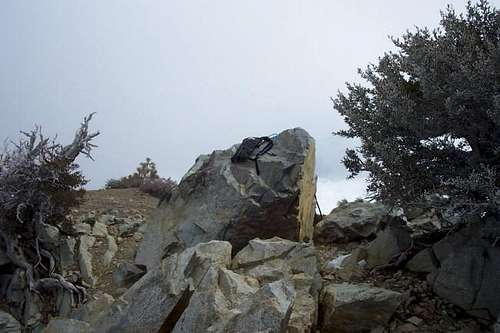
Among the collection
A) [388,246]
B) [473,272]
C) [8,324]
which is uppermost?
[388,246]

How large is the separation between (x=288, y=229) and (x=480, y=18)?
5.71 m

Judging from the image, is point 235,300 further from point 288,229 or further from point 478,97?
point 478,97

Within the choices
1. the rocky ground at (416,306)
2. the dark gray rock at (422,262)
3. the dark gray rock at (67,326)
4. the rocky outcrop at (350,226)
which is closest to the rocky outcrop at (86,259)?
the dark gray rock at (67,326)

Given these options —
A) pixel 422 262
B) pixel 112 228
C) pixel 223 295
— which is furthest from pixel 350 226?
pixel 112 228

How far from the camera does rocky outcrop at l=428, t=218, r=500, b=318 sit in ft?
22.3

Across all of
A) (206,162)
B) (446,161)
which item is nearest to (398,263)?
(446,161)

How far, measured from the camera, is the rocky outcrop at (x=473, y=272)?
→ 6801 mm

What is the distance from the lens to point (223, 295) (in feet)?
20.5

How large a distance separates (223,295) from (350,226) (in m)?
5.58

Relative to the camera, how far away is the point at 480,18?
818cm

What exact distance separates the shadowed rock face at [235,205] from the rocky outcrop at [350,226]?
48 cm

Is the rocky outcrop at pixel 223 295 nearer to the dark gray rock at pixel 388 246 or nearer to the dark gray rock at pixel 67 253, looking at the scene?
the dark gray rock at pixel 388 246

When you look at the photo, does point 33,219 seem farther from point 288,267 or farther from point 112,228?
point 288,267

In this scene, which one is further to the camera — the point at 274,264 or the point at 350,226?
the point at 350,226
